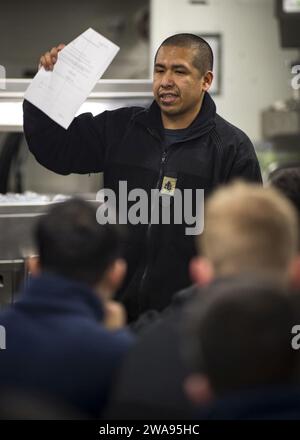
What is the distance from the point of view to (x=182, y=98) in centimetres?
305

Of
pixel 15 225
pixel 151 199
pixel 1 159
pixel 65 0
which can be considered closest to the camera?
pixel 151 199

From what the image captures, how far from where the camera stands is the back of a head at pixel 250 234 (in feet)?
5.65

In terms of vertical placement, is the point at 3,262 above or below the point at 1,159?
below

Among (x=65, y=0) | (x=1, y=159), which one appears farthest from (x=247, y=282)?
(x=65, y=0)

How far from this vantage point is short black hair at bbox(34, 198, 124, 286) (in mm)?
1842

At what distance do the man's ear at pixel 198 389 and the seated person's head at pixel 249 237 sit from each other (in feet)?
0.65

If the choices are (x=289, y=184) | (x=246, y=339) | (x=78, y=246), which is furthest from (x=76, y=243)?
(x=289, y=184)

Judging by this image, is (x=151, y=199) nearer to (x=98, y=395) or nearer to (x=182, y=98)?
(x=182, y=98)

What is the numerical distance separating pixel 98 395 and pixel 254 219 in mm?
386

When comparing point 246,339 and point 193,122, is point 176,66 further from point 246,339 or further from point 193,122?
point 246,339

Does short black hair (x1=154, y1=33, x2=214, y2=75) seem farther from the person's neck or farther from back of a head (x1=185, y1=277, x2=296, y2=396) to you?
back of a head (x1=185, y1=277, x2=296, y2=396)

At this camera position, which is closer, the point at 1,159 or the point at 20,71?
the point at 1,159

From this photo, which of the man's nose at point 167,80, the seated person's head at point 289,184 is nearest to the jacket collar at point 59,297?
the seated person's head at point 289,184

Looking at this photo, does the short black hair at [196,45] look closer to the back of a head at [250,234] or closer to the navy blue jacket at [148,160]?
the navy blue jacket at [148,160]
